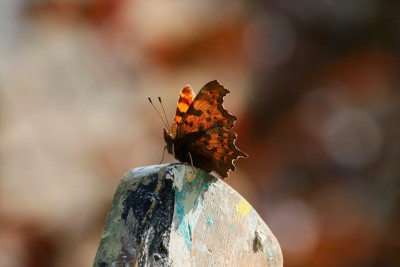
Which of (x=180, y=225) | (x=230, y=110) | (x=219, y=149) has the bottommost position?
(x=180, y=225)

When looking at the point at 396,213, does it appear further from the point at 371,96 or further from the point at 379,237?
the point at 371,96

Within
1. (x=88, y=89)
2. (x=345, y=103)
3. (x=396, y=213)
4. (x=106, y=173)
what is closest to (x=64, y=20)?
(x=88, y=89)

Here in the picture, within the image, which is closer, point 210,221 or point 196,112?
point 210,221

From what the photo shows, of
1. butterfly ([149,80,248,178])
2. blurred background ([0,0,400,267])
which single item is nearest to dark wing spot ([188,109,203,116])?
butterfly ([149,80,248,178])

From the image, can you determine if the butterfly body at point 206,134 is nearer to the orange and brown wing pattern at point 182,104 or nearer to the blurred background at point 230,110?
the orange and brown wing pattern at point 182,104

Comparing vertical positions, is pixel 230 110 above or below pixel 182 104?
above

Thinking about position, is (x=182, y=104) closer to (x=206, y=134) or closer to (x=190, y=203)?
(x=206, y=134)

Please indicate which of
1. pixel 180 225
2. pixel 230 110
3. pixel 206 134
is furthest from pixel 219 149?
pixel 230 110

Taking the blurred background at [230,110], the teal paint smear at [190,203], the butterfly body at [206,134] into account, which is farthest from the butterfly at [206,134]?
the blurred background at [230,110]
